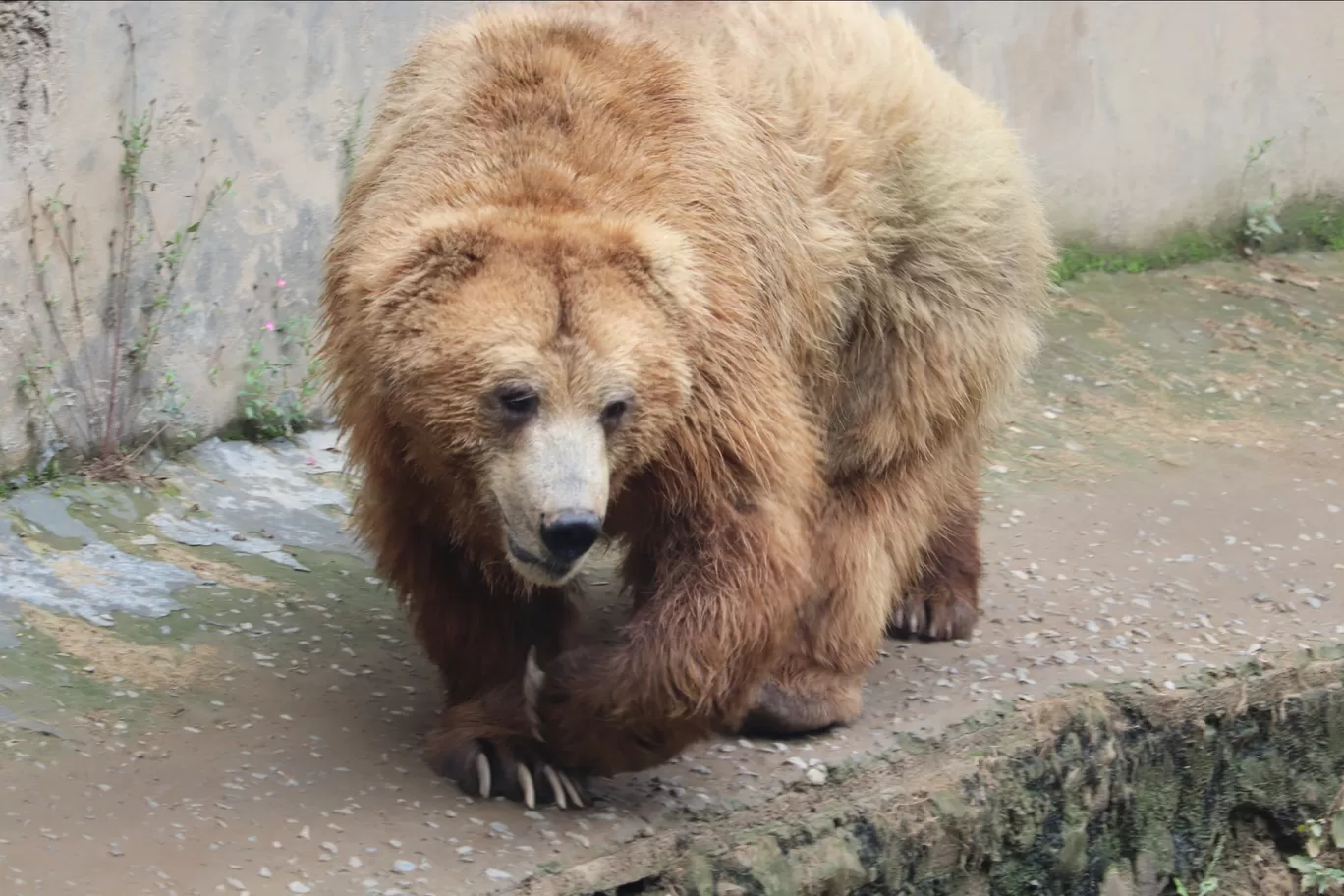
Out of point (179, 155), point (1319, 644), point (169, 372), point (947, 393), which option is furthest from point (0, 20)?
point (1319, 644)

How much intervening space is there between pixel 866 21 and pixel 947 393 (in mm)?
1101

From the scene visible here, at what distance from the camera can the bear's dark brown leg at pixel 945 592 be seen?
4742 mm

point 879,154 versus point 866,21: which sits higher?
point 866,21

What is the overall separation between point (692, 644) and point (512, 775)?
0.57m

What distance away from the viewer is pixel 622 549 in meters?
3.83

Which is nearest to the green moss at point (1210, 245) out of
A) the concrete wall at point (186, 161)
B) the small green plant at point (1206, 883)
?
the concrete wall at point (186, 161)

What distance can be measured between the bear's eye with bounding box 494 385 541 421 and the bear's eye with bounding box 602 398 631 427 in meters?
0.14

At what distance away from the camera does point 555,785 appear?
360 centimetres

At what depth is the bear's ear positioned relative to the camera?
3.17 m

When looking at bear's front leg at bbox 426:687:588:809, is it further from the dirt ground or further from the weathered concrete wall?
the weathered concrete wall

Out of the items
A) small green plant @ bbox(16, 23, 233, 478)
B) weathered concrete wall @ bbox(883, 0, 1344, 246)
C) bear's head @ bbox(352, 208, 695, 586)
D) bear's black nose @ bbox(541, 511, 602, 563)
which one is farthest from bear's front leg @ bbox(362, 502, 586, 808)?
weathered concrete wall @ bbox(883, 0, 1344, 246)

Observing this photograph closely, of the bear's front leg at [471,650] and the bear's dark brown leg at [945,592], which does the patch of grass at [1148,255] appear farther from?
the bear's front leg at [471,650]

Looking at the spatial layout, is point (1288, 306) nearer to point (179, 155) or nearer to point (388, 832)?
point (179, 155)

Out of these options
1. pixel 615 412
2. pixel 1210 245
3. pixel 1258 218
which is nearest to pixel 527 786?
pixel 615 412
